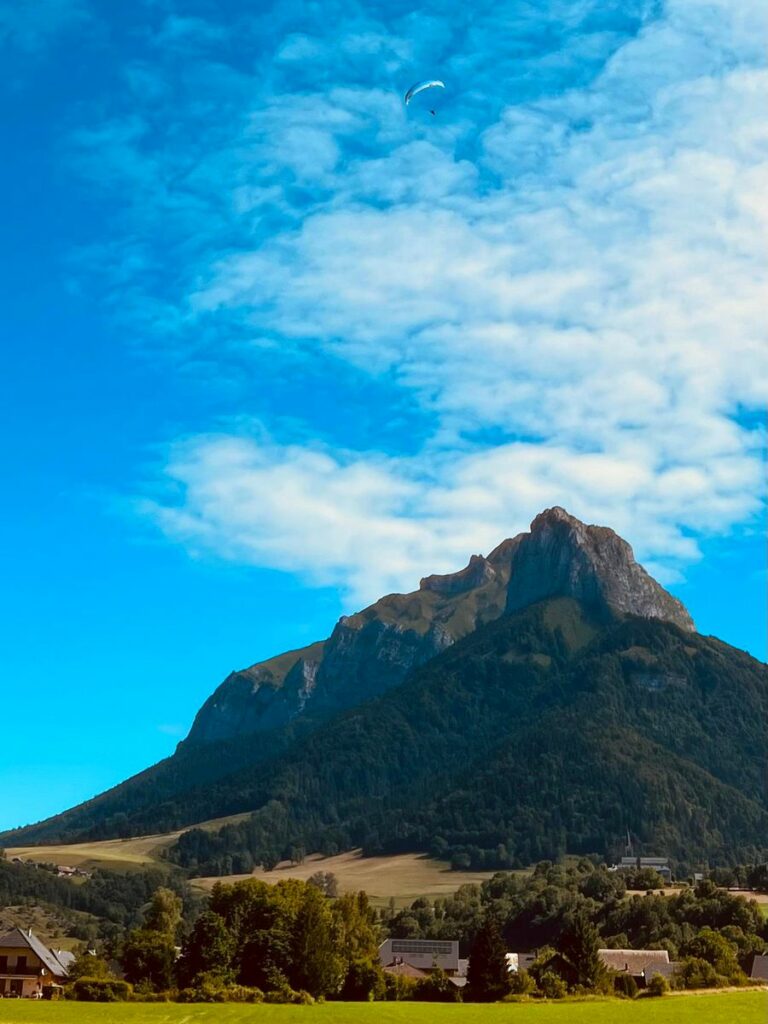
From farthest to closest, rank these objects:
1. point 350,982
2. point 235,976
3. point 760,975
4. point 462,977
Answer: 1. point 462,977
2. point 760,975
3. point 350,982
4. point 235,976

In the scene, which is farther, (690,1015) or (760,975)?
(760,975)

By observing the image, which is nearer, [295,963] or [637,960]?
[295,963]

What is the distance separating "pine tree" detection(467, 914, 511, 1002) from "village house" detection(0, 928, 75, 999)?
42.8 metres

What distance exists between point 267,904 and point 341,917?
726 inches

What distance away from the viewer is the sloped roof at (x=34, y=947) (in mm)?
126562

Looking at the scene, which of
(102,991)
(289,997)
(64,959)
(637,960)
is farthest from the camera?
(637,960)

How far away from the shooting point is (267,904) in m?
107

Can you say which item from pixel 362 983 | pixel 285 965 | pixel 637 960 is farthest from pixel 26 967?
pixel 637 960

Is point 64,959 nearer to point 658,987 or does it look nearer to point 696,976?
point 658,987

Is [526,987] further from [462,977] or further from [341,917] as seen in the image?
[462,977]

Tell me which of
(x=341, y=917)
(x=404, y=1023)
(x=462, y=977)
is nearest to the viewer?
(x=404, y=1023)

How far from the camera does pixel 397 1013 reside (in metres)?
82.1

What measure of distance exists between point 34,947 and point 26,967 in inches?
109

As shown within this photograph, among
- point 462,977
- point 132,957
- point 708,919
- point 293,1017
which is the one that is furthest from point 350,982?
point 708,919
